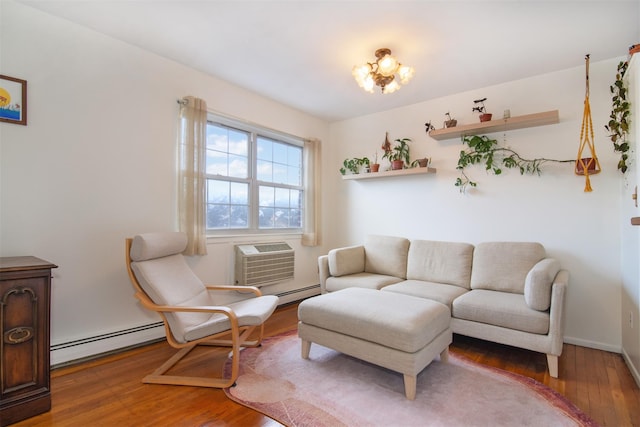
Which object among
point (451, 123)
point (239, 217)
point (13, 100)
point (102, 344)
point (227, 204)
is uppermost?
point (451, 123)

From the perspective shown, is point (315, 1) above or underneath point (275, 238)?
above

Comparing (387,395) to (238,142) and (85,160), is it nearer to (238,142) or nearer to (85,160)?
(85,160)

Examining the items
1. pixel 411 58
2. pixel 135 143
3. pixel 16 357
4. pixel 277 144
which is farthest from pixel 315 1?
pixel 16 357

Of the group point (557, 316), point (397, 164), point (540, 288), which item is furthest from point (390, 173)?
point (557, 316)

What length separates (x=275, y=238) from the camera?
380 centimetres

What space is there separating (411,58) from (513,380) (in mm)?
2649

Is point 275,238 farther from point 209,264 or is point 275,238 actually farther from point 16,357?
point 16,357

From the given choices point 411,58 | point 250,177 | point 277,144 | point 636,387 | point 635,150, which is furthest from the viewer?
point 277,144

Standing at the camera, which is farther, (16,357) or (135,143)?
(135,143)

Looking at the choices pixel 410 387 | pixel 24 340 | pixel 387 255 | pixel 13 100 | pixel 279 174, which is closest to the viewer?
pixel 24 340

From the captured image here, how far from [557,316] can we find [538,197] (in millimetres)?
1337

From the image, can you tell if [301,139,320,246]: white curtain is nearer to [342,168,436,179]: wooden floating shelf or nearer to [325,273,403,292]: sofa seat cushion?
[342,168,436,179]: wooden floating shelf

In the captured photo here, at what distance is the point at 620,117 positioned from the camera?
2.50m

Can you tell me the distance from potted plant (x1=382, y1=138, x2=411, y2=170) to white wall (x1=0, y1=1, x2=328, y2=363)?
8.08 feet
